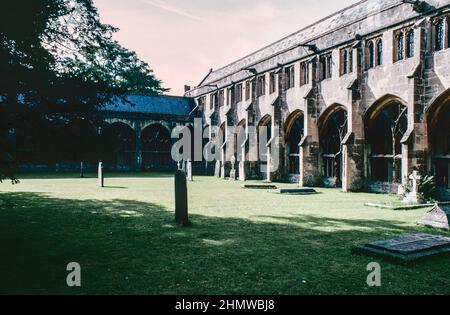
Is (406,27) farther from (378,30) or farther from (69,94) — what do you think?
(69,94)

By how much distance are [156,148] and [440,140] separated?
26622 millimetres

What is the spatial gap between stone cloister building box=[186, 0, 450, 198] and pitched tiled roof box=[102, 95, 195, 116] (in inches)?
537

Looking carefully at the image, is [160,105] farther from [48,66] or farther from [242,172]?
[48,66]

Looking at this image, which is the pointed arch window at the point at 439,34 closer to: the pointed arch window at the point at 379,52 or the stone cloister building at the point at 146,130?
the pointed arch window at the point at 379,52

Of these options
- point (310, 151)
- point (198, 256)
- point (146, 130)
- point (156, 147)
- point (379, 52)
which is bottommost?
point (198, 256)

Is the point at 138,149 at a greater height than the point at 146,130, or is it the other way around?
the point at 146,130

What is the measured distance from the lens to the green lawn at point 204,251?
180 inches

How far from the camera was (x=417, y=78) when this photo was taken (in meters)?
14.3

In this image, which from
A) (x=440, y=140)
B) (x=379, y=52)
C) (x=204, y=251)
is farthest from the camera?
(x=379, y=52)

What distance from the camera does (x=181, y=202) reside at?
8.62 m

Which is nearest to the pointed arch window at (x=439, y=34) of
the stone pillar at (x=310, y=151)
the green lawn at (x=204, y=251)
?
the green lawn at (x=204, y=251)

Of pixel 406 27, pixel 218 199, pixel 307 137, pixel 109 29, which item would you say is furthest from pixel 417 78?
pixel 109 29

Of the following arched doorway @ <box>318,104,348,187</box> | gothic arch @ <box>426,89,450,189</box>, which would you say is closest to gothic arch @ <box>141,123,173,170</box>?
arched doorway @ <box>318,104,348,187</box>

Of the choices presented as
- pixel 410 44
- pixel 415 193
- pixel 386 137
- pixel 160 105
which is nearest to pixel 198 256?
pixel 415 193
